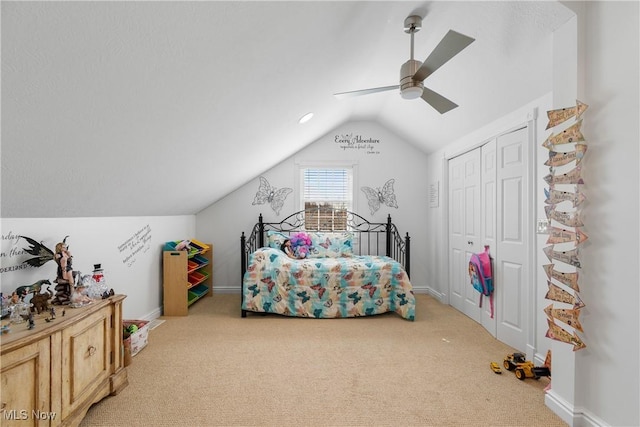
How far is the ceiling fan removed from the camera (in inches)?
57.5

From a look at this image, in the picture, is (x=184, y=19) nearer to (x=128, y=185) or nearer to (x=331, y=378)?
(x=128, y=185)

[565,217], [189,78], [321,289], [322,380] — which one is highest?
[189,78]

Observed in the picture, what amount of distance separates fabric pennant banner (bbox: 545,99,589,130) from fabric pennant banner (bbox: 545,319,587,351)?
3.60ft

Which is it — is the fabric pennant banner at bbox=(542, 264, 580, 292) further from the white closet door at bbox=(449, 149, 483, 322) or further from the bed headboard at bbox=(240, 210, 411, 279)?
the bed headboard at bbox=(240, 210, 411, 279)

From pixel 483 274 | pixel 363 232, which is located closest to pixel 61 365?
pixel 483 274

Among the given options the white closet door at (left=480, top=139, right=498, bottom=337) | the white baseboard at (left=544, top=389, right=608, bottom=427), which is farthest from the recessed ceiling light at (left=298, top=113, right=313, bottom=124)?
the white baseboard at (left=544, top=389, right=608, bottom=427)

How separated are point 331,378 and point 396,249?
8.57 ft

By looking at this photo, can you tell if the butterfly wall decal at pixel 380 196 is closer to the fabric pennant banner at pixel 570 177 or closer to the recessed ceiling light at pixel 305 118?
the recessed ceiling light at pixel 305 118

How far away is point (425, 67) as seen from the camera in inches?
66.4

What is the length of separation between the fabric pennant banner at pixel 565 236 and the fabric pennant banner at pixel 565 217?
4 cm

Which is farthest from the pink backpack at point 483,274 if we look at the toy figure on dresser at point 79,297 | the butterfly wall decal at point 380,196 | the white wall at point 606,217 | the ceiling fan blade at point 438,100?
the toy figure on dresser at point 79,297

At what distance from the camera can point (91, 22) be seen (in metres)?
0.93

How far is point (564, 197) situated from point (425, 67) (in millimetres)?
1035

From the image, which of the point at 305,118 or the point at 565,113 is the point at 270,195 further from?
the point at 565,113
